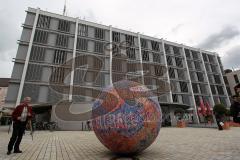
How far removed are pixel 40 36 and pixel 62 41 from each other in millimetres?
4258

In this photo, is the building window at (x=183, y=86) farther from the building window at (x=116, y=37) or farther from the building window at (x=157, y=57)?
the building window at (x=116, y=37)

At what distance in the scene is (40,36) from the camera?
117ft

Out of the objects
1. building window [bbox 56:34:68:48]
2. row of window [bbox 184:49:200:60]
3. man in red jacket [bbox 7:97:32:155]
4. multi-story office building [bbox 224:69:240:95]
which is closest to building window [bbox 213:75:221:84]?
multi-story office building [bbox 224:69:240:95]

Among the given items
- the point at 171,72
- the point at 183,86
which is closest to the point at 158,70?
the point at 171,72

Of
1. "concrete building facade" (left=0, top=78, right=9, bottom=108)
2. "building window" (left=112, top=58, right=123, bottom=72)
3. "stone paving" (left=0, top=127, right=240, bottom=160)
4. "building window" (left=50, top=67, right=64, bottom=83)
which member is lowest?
"stone paving" (left=0, top=127, right=240, bottom=160)

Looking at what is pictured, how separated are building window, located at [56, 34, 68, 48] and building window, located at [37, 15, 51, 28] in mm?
3149

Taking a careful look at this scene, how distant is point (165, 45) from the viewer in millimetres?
50688

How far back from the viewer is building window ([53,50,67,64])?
117 ft

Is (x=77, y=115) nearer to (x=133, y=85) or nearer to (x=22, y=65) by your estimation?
(x=22, y=65)

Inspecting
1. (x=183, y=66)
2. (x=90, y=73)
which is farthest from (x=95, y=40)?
(x=183, y=66)

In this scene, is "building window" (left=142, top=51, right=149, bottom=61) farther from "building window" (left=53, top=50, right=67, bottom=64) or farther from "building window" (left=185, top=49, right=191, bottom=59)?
"building window" (left=53, top=50, right=67, bottom=64)

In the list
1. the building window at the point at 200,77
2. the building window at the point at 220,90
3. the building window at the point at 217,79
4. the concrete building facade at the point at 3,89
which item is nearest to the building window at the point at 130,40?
the building window at the point at 200,77

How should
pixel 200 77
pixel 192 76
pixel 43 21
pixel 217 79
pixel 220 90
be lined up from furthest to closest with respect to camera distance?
pixel 217 79
pixel 220 90
pixel 200 77
pixel 192 76
pixel 43 21

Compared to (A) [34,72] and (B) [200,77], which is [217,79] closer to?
(B) [200,77]
